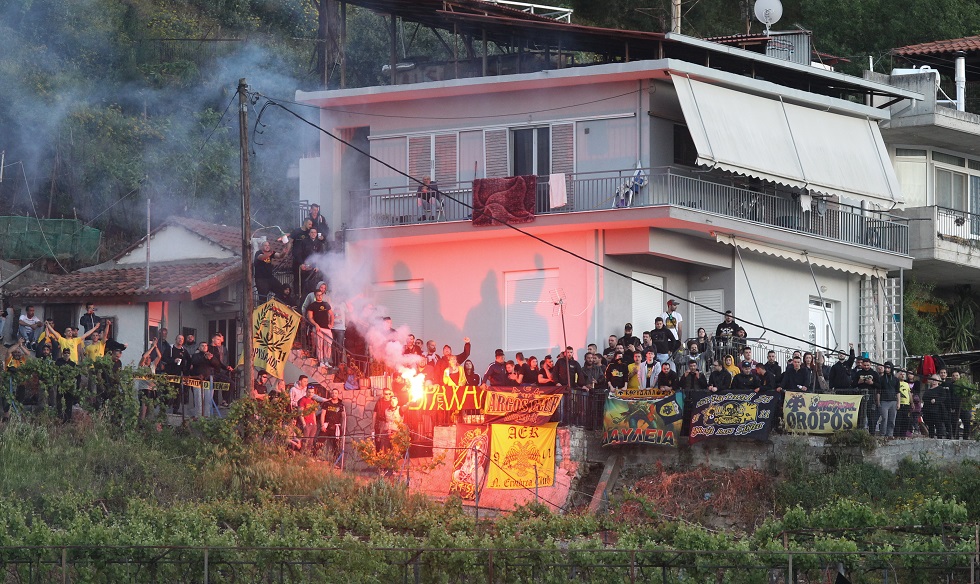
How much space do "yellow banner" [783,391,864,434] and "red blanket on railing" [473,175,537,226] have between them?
713cm

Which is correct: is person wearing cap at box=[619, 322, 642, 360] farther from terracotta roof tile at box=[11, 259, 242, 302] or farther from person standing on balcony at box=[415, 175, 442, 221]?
terracotta roof tile at box=[11, 259, 242, 302]

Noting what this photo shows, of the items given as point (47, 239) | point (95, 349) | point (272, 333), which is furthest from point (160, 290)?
point (47, 239)

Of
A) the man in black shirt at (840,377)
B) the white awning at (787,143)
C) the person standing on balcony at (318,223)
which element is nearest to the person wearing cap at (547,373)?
→ the man in black shirt at (840,377)

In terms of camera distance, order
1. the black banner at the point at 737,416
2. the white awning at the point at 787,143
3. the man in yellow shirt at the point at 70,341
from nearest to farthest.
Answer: the black banner at the point at 737,416, the man in yellow shirt at the point at 70,341, the white awning at the point at 787,143

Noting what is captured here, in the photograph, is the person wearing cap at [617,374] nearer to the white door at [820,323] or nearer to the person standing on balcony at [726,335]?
the person standing on balcony at [726,335]

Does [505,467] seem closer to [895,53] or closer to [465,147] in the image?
[465,147]

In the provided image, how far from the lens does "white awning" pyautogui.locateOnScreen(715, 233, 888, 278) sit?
34.8 meters

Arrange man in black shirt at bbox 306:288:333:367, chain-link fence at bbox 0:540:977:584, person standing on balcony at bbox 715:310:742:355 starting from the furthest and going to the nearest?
man in black shirt at bbox 306:288:333:367
person standing on balcony at bbox 715:310:742:355
chain-link fence at bbox 0:540:977:584

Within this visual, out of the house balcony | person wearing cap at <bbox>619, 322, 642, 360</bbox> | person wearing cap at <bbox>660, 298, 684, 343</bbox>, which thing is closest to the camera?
person wearing cap at <bbox>619, 322, 642, 360</bbox>

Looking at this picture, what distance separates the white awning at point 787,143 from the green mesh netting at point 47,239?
1849 centimetres

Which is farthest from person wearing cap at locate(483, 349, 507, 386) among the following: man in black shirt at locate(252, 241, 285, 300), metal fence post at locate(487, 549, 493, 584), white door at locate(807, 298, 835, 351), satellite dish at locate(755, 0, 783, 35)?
satellite dish at locate(755, 0, 783, 35)

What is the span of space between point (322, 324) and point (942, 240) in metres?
14.8

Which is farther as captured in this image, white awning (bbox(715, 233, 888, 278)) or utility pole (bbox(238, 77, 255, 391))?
white awning (bbox(715, 233, 888, 278))

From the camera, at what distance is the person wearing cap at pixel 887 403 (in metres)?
30.1
